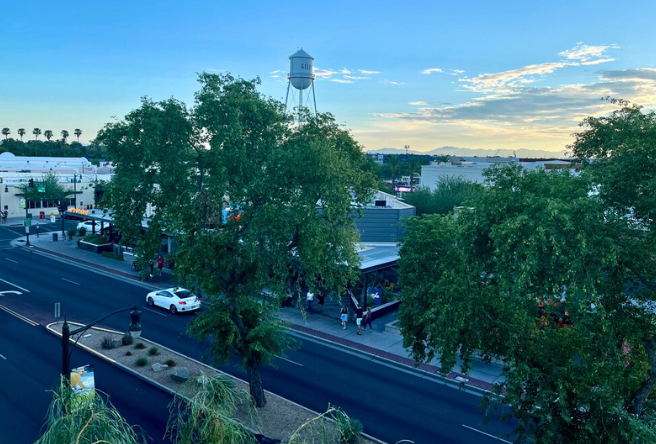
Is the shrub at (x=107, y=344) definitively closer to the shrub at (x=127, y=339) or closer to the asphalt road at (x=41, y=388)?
the shrub at (x=127, y=339)

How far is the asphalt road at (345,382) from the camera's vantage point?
16.3 metres

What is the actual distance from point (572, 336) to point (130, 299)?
27028mm

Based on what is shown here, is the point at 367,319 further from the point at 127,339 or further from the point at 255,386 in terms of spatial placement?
the point at 127,339

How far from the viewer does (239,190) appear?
1520 centimetres

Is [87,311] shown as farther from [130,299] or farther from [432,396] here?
[432,396]

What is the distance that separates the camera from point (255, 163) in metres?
15.5

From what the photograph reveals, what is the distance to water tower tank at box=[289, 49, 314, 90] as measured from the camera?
189 feet

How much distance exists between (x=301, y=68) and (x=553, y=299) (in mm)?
52226

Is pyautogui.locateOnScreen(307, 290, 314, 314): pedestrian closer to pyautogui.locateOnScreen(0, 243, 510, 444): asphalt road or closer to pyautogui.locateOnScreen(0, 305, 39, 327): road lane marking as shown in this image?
pyautogui.locateOnScreen(0, 243, 510, 444): asphalt road

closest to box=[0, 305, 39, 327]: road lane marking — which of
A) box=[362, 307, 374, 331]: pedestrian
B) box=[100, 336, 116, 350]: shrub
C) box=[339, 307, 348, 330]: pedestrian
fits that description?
box=[100, 336, 116, 350]: shrub

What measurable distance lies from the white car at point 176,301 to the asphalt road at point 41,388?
6.27 m

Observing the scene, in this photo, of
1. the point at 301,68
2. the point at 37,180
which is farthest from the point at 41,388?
the point at 37,180

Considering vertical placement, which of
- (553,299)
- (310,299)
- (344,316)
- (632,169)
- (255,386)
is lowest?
(344,316)

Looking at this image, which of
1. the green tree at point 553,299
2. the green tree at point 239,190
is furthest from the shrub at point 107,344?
the green tree at point 553,299
